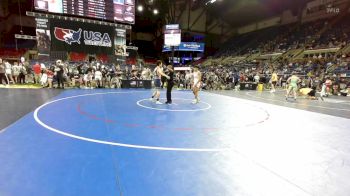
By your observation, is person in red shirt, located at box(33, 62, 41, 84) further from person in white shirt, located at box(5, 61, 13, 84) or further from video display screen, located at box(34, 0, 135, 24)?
video display screen, located at box(34, 0, 135, 24)

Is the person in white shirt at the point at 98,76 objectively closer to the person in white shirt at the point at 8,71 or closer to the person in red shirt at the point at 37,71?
the person in red shirt at the point at 37,71

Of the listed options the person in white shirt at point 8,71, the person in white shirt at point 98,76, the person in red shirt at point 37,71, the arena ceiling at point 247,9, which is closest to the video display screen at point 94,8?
the person in red shirt at point 37,71

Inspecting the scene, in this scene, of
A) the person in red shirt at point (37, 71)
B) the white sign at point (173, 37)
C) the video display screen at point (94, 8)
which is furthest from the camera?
the white sign at point (173, 37)

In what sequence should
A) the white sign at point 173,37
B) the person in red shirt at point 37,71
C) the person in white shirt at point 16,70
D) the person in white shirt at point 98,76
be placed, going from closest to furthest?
the person in white shirt at point 16,70 → the person in white shirt at point 98,76 → the person in red shirt at point 37,71 → the white sign at point 173,37

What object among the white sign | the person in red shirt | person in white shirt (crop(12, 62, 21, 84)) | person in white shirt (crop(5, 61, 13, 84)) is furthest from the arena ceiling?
person in white shirt (crop(5, 61, 13, 84))

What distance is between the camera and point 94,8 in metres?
18.7

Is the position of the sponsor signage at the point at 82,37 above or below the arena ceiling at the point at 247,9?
below

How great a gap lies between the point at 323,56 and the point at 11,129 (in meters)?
27.5

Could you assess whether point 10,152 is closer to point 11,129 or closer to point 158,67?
point 11,129

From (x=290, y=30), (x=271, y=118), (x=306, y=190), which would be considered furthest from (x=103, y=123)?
(x=290, y=30)

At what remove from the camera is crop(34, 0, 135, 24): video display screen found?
680 inches

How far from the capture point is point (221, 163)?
3.86 meters

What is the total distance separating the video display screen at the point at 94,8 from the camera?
17.3m

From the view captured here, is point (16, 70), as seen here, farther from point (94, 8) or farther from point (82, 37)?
point (94, 8)
